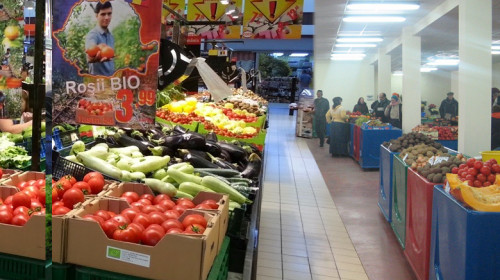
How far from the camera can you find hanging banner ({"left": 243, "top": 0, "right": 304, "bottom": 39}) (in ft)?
33.3

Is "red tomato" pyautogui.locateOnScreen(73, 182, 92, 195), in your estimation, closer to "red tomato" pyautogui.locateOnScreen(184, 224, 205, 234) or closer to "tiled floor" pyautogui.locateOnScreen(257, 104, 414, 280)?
"red tomato" pyautogui.locateOnScreen(184, 224, 205, 234)

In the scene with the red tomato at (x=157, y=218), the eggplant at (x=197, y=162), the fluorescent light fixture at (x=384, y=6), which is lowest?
the red tomato at (x=157, y=218)

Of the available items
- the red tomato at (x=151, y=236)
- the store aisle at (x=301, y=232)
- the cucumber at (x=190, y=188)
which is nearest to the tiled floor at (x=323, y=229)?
the store aisle at (x=301, y=232)

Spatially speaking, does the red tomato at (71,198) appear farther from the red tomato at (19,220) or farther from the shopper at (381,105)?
the shopper at (381,105)

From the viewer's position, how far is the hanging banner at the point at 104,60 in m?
1.88

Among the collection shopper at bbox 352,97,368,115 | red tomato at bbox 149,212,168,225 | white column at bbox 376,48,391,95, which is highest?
white column at bbox 376,48,391,95

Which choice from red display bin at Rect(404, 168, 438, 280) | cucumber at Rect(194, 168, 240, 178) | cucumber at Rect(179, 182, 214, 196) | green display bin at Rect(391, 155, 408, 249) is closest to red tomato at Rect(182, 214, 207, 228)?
cucumber at Rect(179, 182, 214, 196)

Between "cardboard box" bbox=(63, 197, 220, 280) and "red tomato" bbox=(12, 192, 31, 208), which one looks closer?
"cardboard box" bbox=(63, 197, 220, 280)

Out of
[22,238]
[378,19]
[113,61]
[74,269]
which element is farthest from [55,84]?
[378,19]

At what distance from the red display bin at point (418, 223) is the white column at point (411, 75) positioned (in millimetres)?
5645

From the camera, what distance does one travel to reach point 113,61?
190 cm

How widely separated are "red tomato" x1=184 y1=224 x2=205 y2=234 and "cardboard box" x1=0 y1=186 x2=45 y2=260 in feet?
1.90

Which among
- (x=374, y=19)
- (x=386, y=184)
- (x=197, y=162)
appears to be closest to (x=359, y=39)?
(x=374, y=19)

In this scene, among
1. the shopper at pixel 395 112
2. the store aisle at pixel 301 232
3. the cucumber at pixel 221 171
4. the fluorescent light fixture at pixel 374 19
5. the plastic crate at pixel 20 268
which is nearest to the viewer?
the plastic crate at pixel 20 268
